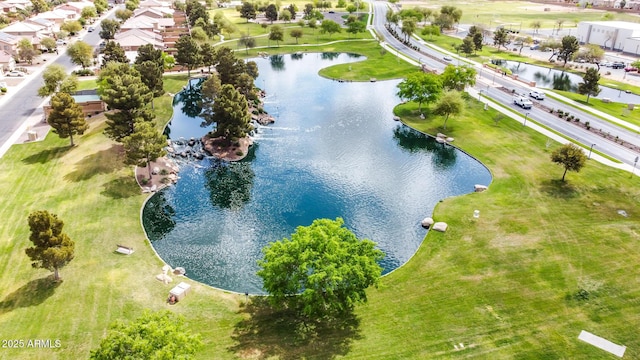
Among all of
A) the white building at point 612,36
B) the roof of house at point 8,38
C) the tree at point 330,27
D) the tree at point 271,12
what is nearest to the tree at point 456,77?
the tree at point 330,27

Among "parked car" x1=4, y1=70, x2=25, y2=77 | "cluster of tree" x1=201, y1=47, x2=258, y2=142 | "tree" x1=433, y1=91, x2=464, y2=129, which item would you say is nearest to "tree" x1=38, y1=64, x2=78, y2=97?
"cluster of tree" x1=201, y1=47, x2=258, y2=142

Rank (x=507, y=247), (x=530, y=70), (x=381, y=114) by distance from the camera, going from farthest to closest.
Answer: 1. (x=530, y=70)
2. (x=381, y=114)
3. (x=507, y=247)

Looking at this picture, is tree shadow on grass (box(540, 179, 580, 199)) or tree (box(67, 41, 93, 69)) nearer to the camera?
tree shadow on grass (box(540, 179, 580, 199))

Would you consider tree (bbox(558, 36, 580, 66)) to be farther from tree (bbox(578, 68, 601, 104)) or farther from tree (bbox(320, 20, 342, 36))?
tree (bbox(320, 20, 342, 36))

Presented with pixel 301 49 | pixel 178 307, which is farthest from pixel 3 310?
pixel 301 49

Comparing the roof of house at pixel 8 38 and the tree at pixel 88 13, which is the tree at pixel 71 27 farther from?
the tree at pixel 88 13

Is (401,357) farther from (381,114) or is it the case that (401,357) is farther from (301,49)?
(301,49)
